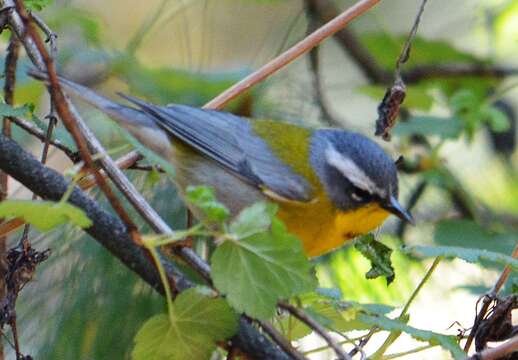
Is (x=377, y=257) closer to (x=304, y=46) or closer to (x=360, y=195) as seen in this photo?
(x=304, y=46)

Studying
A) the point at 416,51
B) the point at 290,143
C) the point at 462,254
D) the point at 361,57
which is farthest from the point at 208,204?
the point at 416,51

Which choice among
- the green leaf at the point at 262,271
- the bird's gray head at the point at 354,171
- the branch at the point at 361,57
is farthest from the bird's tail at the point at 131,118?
the branch at the point at 361,57

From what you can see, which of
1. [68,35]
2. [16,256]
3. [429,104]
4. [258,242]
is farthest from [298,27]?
[258,242]

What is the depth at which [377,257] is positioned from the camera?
72.1 inches

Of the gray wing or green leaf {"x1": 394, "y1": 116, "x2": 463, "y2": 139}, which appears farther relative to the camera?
green leaf {"x1": 394, "y1": 116, "x2": 463, "y2": 139}

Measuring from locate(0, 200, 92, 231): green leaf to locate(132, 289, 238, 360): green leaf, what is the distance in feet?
0.79

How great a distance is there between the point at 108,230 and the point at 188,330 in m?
0.21

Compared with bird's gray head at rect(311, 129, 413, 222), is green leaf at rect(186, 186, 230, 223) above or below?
below

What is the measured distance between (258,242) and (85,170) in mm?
279

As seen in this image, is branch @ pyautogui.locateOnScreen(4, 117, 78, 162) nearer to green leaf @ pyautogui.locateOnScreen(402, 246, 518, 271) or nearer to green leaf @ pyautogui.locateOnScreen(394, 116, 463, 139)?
green leaf @ pyautogui.locateOnScreen(402, 246, 518, 271)

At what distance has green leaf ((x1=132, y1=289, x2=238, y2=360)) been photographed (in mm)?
1485

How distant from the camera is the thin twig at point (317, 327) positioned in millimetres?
1374

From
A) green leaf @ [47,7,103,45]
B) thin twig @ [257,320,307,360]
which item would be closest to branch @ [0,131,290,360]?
thin twig @ [257,320,307,360]

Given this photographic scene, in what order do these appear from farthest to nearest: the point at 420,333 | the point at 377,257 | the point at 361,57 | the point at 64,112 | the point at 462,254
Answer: the point at 361,57, the point at 377,257, the point at 462,254, the point at 420,333, the point at 64,112
